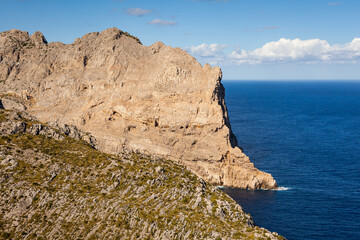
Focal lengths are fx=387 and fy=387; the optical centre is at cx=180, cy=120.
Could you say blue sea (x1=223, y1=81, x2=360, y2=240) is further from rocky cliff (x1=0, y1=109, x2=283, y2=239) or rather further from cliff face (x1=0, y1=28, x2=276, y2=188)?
rocky cliff (x1=0, y1=109, x2=283, y2=239)

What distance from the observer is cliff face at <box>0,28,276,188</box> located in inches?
4545

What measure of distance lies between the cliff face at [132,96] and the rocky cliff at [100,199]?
42134 millimetres

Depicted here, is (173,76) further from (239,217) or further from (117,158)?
(239,217)

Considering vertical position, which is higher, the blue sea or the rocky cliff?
the rocky cliff

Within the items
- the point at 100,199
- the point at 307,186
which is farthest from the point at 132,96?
the point at 100,199

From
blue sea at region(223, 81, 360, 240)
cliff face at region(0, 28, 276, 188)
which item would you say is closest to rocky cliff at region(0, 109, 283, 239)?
blue sea at region(223, 81, 360, 240)

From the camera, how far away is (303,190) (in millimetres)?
110562

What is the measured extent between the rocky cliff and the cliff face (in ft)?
138

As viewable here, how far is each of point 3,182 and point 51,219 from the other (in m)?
10.7

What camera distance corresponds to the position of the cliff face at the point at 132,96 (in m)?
115

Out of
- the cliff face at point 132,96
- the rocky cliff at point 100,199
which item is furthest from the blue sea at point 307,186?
the rocky cliff at point 100,199

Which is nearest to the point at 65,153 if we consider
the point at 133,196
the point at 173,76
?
the point at 133,196

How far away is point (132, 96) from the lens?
412ft

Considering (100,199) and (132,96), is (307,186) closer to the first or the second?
(132,96)
